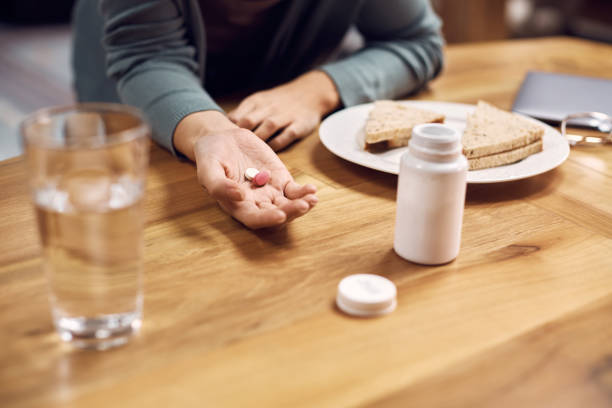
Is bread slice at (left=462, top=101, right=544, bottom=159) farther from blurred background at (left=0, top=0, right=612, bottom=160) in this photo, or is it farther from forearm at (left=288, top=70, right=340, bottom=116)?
blurred background at (left=0, top=0, right=612, bottom=160)

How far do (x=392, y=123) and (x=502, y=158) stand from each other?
7.3 inches

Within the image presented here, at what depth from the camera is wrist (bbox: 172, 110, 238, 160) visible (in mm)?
936

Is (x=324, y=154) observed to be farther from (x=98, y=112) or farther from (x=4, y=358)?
(x=4, y=358)

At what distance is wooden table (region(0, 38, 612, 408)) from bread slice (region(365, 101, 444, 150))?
84mm

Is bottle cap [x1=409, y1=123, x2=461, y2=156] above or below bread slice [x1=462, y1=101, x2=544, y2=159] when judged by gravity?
above

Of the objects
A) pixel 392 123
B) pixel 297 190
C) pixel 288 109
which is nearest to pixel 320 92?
pixel 288 109

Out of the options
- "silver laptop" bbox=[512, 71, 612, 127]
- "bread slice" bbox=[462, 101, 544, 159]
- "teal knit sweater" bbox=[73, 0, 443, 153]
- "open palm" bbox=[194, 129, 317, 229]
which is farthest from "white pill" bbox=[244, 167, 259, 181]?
"silver laptop" bbox=[512, 71, 612, 127]

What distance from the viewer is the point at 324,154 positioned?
100cm

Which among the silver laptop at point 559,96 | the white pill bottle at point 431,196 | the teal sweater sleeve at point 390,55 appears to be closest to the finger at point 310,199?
the white pill bottle at point 431,196

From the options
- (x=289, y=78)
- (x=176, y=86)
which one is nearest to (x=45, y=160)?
(x=176, y=86)

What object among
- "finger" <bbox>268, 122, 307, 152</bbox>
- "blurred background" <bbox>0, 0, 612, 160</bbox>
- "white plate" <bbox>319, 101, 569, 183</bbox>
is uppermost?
"white plate" <bbox>319, 101, 569, 183</bbox>

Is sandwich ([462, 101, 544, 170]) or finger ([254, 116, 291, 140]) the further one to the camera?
finger ([254, 116, 291, 140])

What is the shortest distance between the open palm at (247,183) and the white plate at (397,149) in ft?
0.45

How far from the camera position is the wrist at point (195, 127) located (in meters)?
0.94
